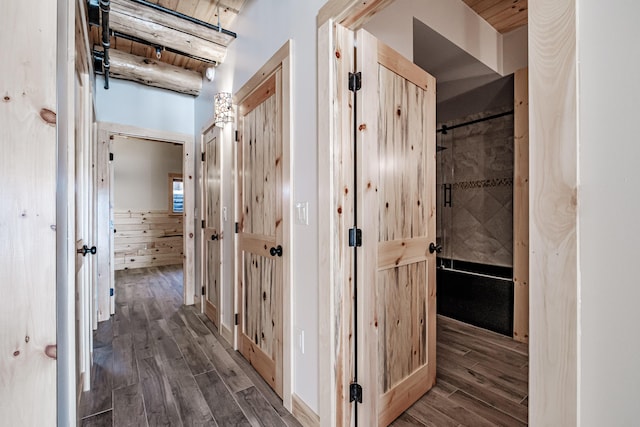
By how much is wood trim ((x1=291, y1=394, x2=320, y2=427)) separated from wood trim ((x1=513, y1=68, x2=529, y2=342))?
2.22 meters

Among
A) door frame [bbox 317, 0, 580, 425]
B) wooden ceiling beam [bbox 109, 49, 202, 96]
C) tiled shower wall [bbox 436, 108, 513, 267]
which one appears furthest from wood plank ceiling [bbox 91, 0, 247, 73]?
tiled shower wall [bbox 436, 108, 513, 267]

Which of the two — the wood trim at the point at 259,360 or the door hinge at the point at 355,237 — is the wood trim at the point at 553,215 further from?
the wood trim at the point at 259,360

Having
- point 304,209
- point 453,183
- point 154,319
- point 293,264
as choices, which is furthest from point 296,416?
point 453,183

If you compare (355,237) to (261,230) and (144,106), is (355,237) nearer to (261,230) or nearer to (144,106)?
(261,230)

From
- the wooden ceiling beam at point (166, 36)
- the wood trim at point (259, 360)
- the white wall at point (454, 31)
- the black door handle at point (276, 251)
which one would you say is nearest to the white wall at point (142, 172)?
the wooden ceiling beam at point (166, 36)

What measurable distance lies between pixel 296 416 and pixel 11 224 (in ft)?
5.38

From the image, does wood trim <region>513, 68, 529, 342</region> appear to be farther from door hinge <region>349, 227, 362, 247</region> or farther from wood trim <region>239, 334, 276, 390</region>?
wood trim <region>239, 334, 276, 390</region>

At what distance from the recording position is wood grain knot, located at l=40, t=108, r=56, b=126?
1044 mm

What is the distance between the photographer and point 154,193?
6645 mm

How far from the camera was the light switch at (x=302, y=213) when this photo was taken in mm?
1660

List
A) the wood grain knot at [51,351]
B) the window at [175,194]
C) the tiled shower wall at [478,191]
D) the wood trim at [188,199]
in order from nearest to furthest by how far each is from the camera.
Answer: the wood grain knot at [51,351] < the tiled shower wall at [478,191] < the wood trim at [188,199] < the window at [175,194]

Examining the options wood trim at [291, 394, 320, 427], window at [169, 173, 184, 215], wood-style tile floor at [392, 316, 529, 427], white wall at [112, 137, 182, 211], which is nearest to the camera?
wood trim at [291, 394, 320, 427]

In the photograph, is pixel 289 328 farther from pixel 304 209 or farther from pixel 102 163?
pixel 102 163

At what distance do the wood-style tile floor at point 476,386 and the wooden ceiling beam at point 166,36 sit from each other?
11.1ft
